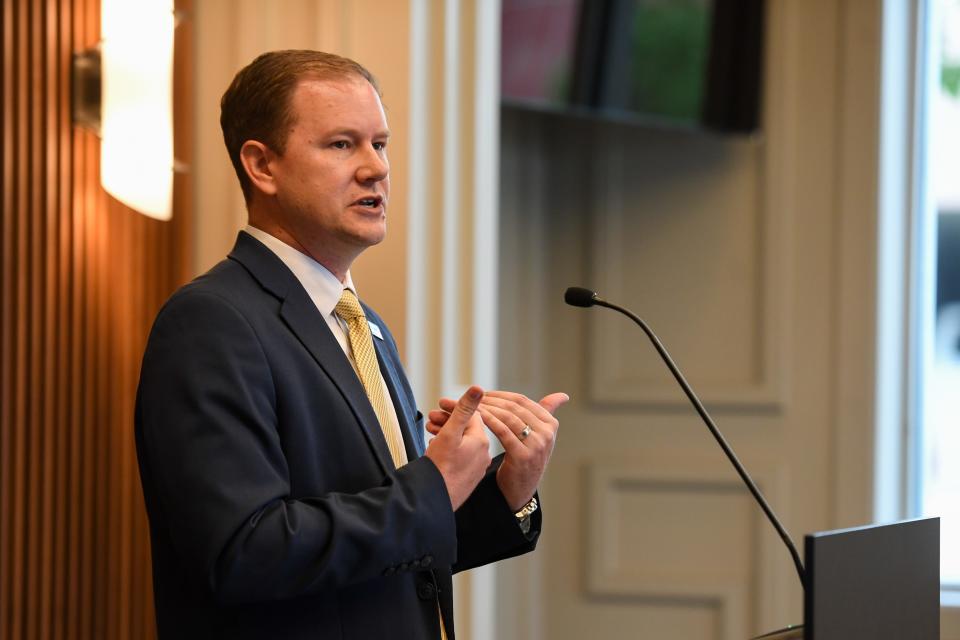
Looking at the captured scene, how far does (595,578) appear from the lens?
371cm

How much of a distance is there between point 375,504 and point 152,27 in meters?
1.10

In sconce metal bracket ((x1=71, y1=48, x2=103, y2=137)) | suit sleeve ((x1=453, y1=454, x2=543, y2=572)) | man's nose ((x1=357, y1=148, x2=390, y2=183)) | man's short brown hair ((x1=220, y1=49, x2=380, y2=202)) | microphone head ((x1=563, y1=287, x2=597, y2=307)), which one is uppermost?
sconce metal bracket ((x1=71, y1=48, x2=103, y2=137))

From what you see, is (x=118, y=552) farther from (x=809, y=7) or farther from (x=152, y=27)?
(x=809, y=7)

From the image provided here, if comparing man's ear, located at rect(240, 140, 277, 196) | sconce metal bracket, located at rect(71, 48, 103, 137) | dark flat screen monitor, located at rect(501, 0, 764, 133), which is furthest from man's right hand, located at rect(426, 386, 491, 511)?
dark flat screen monitor, located at rect(501, 0, 764, 133)

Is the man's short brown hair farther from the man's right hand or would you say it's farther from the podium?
Answer: the podium

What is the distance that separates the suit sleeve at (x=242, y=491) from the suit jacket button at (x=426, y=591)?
0.13 metres

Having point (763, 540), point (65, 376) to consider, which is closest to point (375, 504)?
point (65, 376)

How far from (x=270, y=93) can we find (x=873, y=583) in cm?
92

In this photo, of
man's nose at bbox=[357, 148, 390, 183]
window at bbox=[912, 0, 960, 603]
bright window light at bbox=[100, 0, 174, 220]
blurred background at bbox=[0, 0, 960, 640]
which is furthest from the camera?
window at bbox=[912, 0, 960, 603]

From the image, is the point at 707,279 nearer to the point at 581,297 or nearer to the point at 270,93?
the point at 581,297

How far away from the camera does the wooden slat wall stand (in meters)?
1.97

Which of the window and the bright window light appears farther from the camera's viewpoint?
the window

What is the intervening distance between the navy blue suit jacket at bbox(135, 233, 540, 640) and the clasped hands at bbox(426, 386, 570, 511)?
31 mm

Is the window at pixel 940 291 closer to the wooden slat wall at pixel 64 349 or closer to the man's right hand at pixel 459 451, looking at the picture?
the wooden slat wall at pixel 64 349
